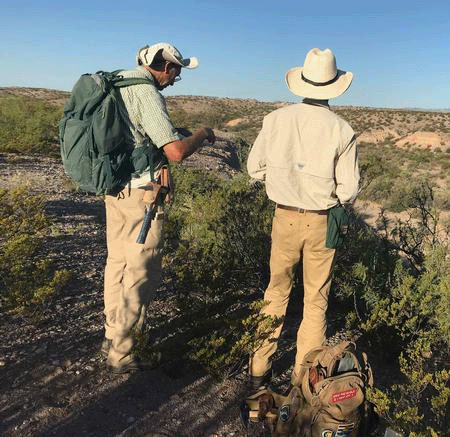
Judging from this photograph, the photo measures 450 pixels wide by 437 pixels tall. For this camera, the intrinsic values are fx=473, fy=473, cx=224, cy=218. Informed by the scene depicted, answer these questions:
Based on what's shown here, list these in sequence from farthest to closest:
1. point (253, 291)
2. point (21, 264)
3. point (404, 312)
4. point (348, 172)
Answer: point (253, 291)
point (21, 264)
point (404, 312)
point (348, 172)

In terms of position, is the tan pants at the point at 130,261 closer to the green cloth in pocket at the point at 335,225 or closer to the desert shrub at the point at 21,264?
the desert shrub at the point at 21,264

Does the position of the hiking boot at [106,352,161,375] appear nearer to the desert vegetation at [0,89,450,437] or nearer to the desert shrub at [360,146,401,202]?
the desert vegetation at [0,89,450,437]

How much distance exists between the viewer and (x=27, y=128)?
587 inches

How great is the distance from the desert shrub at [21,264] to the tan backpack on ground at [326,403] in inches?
71.4

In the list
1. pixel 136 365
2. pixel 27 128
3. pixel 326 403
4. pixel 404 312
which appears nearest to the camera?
pixel 326 403

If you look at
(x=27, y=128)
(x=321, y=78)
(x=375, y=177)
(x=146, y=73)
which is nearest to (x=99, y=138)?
(x=146, y=73)

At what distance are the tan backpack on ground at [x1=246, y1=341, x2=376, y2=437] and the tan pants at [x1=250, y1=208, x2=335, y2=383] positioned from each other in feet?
1.09

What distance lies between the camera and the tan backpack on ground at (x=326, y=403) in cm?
221

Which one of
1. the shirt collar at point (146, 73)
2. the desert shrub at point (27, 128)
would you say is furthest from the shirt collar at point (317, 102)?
the desert shrub at point (27, 128)

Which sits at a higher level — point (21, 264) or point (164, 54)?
point (164, 54)

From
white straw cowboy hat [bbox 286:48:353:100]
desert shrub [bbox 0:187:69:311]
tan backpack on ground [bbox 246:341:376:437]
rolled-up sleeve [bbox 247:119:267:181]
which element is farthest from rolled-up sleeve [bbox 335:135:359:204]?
desert shrub [bbox 0:187:69:311]

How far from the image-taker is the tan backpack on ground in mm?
2205

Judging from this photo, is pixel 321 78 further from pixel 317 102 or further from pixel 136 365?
pixel 136 365

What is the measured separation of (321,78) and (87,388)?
2246 millimetres
